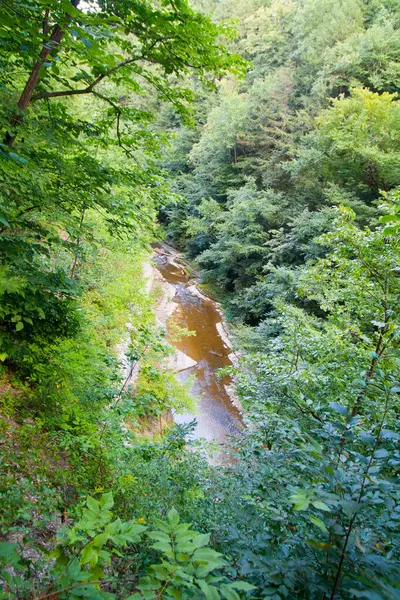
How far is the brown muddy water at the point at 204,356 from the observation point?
9172mm

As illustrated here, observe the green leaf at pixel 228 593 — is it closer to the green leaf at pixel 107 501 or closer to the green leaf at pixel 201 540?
the green leaf at pixel 201 540

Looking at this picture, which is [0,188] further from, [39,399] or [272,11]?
[272,11]

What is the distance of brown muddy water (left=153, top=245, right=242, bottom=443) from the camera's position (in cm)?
917

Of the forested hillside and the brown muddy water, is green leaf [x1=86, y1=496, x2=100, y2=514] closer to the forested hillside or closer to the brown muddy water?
the forested hillside

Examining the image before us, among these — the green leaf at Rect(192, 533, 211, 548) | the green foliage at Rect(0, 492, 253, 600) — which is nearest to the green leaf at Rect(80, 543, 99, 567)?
the green foliage at Rect(0, 492, 253, 600)

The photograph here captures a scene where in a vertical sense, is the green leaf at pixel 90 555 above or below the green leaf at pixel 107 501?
below

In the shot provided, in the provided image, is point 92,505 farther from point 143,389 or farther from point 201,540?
point 143,389

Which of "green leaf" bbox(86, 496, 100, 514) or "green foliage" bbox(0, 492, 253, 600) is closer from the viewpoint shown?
"green foliage" bbox(0, 492, 253, 600)

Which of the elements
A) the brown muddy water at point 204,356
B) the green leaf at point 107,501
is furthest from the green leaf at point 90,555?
the brown muddy water at point 204,356

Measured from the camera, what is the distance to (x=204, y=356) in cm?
1262

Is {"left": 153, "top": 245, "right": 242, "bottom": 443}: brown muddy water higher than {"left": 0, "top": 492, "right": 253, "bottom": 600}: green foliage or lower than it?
lower

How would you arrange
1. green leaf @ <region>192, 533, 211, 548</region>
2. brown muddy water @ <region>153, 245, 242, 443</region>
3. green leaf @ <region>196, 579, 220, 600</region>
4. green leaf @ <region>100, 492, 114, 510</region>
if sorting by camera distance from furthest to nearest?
brown muddy water @ <region>153, 245, 242, 443</region> < green leaf @ <region>100, 492, 114, 510</region> < green leaf @ <region>192, 533, 211, 548</region> < green leaf @ <region>196, 579, 220, 600</region>

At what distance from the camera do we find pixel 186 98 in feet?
9.87

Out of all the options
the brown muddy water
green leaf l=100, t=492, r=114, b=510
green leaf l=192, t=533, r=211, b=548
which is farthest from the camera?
the brown muddy water
